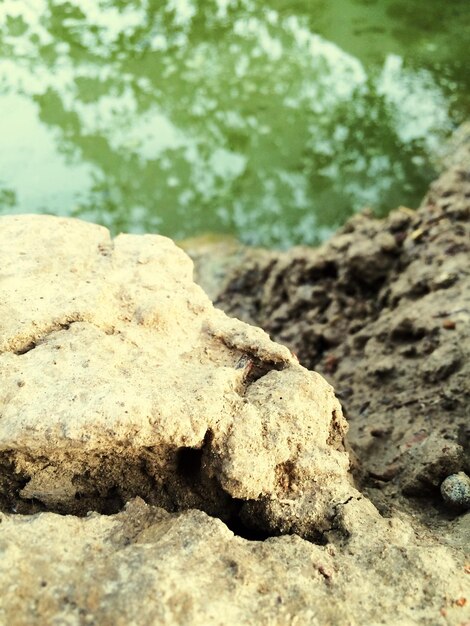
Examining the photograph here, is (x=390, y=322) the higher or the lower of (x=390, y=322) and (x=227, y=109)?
the higher

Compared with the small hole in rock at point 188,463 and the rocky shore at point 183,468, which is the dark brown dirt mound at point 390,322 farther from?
the small hole in rock at point 188,463

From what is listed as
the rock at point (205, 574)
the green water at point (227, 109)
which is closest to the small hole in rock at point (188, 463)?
the rock at point (205, 574)

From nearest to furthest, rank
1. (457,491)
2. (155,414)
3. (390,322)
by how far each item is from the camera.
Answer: (155,414), (457,491), (390,322)

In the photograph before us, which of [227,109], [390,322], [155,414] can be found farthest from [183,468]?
[227,109]

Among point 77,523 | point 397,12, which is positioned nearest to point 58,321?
point 77,523

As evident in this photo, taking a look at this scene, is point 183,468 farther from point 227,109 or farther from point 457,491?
point 227,109

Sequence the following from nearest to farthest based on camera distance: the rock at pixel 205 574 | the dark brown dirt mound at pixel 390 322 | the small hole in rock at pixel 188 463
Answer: the rock at pixel 205 574 → the small hole in rock at pixel 188 463 → the dark brown dirt mound at pixel 390 322

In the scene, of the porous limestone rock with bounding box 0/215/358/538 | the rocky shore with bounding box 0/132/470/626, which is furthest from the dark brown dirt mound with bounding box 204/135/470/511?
the porous limestone rock with bounding box 0/215/358/538
